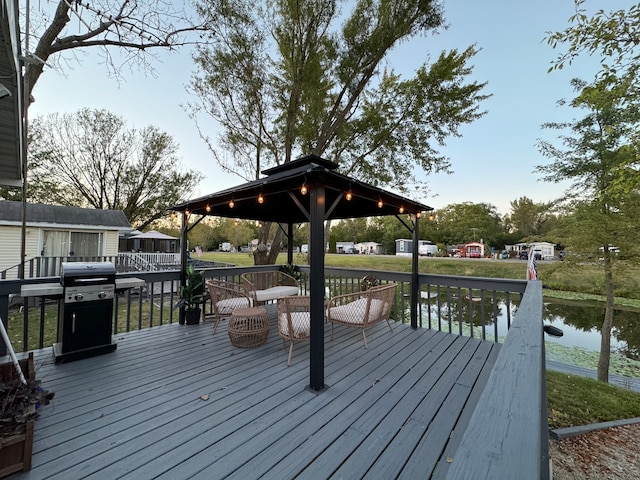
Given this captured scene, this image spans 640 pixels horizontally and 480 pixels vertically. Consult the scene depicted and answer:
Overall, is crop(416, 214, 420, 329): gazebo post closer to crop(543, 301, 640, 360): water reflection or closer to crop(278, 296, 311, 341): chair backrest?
crop(278, 296, 311, 341): chair backrest

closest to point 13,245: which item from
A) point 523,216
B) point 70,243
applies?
point 70,243

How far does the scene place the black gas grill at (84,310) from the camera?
2979 mm

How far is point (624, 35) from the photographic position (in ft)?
11.2

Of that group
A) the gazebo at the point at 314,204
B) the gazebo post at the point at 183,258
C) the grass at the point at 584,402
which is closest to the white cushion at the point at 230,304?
the gazebo post at the point at 183,258

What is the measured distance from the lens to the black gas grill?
2979 millimetres

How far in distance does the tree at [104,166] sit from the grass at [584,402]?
19987 mm

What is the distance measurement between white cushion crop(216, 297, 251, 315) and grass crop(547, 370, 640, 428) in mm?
4884

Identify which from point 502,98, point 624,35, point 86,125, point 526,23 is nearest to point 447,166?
point 502,98

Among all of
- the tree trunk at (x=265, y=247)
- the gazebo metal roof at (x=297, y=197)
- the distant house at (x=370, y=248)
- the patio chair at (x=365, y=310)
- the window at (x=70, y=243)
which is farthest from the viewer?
the distant house at (x=370, y=248)

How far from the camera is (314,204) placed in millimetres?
2680

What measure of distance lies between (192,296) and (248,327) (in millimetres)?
1502

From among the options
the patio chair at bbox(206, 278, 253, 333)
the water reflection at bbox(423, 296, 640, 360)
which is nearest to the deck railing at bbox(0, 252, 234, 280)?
the patio chair at bbox(206, 278, 253, 333)

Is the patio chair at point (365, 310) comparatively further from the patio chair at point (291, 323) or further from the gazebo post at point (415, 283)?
the gazebo post at point (415, 283)

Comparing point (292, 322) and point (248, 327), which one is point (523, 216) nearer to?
point (292, 322)
